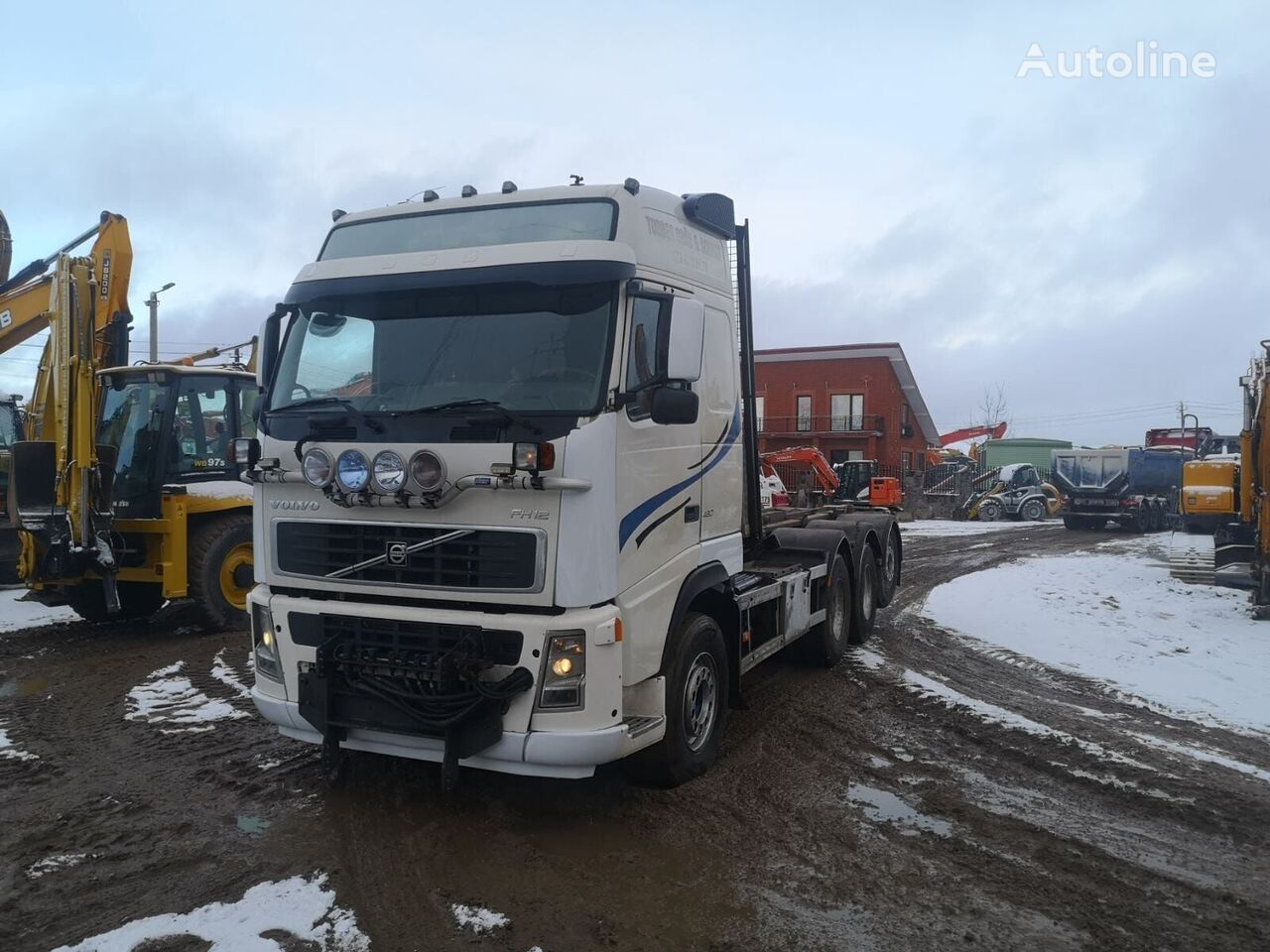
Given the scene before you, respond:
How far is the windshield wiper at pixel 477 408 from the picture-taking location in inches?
175

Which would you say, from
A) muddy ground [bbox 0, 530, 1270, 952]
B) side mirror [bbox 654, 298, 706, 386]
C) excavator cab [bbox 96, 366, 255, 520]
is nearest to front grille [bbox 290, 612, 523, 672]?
muddy ground [bbox 0, 530, 1270, 952]

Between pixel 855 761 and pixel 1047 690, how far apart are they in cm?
289

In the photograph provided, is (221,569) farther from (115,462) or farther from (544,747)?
(544,747)

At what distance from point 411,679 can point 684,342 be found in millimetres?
2192

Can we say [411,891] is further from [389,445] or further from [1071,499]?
[1071,499]

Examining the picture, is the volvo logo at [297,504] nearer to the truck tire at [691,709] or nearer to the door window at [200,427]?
the truck tire at [691,709]

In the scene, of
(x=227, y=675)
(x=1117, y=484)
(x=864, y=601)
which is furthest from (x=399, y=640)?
(x=1117, y=484)

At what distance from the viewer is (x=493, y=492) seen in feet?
14.6

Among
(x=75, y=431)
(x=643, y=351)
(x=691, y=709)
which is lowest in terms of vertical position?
(x=691, y=709)

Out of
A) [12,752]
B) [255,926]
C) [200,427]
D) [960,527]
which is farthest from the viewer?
[960,527]

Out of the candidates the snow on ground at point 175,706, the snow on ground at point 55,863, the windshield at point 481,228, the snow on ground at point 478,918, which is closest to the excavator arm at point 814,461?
the snow on ground at point 175,706

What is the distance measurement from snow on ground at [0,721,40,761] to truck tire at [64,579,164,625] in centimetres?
363

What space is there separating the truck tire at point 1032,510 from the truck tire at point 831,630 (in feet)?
87.9

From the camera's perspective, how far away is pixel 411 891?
4051mm
